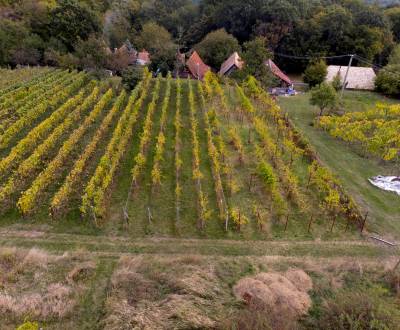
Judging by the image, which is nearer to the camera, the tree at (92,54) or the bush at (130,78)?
the bush at (130,78)

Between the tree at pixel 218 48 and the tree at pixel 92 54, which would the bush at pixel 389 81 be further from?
the tree at pixel 92 54

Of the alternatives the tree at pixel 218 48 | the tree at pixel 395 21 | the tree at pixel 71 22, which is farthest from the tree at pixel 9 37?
the tree at pixel 395 21

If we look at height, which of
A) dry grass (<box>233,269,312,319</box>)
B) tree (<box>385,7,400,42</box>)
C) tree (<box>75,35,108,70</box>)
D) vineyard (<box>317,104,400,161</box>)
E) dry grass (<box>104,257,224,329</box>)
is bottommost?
dry grass (<box>104,257,224,329</box>)

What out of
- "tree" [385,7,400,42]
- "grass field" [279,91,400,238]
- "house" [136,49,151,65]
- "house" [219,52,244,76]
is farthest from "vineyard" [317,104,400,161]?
"tree" [385,7,400,42]

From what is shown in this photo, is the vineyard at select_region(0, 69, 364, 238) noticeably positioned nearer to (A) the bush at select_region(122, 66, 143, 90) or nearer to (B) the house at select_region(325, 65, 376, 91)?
(A) the bush at select_region(122, 66, 143, 90)

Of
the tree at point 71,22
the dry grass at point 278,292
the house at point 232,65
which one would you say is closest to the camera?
the dry grass at point 278,292

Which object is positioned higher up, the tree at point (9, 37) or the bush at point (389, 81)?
the bush at point (389, 81)

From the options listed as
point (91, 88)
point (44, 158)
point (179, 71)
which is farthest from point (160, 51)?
point (44, 158)
